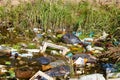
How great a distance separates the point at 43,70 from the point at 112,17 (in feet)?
5.72

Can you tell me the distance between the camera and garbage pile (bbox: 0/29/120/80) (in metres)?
4.80

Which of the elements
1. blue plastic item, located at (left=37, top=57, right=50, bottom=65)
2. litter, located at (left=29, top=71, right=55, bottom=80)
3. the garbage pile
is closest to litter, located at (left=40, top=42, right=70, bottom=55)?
the garbage pile

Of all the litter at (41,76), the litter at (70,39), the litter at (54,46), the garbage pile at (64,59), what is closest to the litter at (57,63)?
the garbage pile at (64,59)

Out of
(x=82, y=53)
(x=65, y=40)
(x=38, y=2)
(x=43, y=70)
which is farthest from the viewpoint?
(x=38, y=2)

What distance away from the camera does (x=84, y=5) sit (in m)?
6.48

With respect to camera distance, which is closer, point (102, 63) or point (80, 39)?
point (102, 63)

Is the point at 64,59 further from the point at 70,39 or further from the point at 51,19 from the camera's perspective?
the point at 51,19

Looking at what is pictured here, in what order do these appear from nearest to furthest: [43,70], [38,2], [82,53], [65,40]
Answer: [43,70] < [82,53] < [65,40] < [38,2]

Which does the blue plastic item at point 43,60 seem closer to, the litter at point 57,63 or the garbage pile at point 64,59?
the garbage pile at point 64,59

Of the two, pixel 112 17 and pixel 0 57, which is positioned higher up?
pixel 112 17

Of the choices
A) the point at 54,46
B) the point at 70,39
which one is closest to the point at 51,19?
the point at 70,39

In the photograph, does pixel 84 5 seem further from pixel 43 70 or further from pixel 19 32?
pixel 43 70

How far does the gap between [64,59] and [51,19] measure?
1.07 metres

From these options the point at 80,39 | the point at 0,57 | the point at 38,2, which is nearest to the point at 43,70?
the point at 0,57
